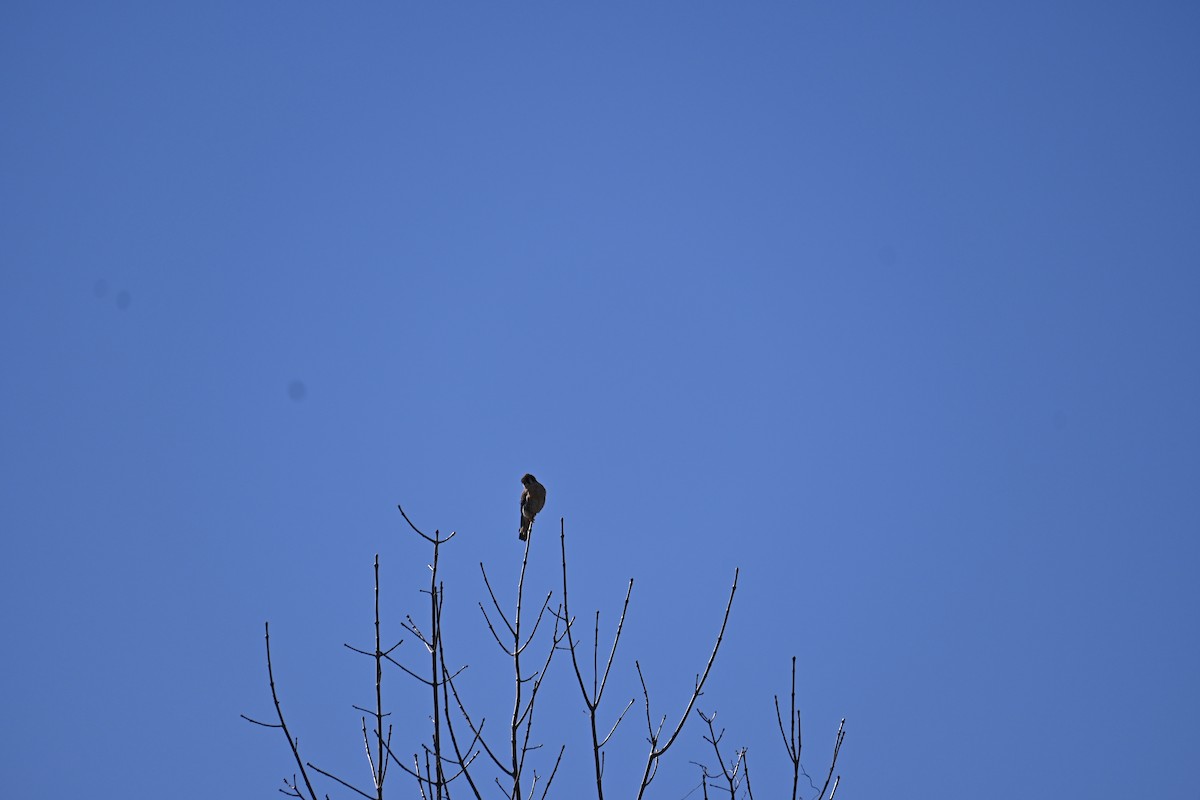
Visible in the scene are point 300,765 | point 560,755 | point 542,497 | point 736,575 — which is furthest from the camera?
Result: point 542,497

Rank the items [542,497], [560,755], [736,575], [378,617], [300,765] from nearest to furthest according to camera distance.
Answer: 1. [300,765]
2. [378,617]
3. [736,575]
4. [560,755]
5. [542,497]

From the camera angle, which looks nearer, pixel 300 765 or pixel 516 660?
pixel 300 765

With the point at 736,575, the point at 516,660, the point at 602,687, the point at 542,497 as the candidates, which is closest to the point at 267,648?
the point at 516,660

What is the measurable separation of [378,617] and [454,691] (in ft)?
1.92

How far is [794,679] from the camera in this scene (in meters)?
4.09

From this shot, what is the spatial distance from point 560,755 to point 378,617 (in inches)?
42.0


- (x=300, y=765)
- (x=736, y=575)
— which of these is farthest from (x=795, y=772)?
(x=300, y=765)

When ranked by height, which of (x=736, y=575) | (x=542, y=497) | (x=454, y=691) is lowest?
(x=454, y=691)

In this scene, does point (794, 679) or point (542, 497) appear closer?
point (794, 679)

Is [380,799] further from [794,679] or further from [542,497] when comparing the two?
[542,497]

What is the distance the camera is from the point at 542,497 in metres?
10.4

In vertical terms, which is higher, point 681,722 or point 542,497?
point 542,497

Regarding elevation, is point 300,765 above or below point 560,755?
below

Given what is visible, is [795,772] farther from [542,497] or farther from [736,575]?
[542,497]
